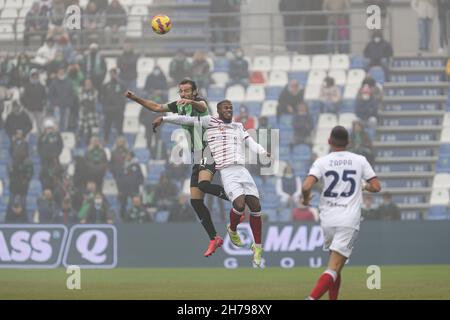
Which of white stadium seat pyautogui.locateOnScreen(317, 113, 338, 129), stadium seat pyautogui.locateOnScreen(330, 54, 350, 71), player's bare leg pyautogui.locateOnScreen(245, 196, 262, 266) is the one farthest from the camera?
stadium seat pyautogui.locateOnScreen(330, 54, 350, 71)

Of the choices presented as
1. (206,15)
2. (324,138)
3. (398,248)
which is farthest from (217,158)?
(206,15)

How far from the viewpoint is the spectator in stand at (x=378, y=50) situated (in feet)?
105

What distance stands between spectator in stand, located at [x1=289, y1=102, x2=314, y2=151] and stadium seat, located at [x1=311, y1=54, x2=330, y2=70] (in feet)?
7.73

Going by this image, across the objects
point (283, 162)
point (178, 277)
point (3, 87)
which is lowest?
point (178, 277)

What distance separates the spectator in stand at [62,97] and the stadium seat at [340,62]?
7.18 metres

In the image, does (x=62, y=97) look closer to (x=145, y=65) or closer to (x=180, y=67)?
(x=145, y=65)

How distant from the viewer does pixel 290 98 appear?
31.0 meters

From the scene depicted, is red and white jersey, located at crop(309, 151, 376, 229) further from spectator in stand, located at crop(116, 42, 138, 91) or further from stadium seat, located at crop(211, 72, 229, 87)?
spectator in stand, located at crop(116, 42, 138, 91)

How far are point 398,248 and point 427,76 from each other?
24.6 feet

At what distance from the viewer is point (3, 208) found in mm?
30516

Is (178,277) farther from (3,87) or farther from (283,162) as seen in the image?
(3,87)

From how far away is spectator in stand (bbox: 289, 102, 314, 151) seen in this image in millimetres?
30469

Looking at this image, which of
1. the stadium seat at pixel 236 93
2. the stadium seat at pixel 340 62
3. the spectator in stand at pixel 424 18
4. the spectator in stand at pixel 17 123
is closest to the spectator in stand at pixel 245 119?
the stadium seat at pixel 236 93

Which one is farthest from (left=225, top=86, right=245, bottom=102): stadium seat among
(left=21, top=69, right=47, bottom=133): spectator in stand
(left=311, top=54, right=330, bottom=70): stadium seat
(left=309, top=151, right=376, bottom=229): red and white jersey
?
(left=309, top=151, right=376, bottom=229): red and white jersey
